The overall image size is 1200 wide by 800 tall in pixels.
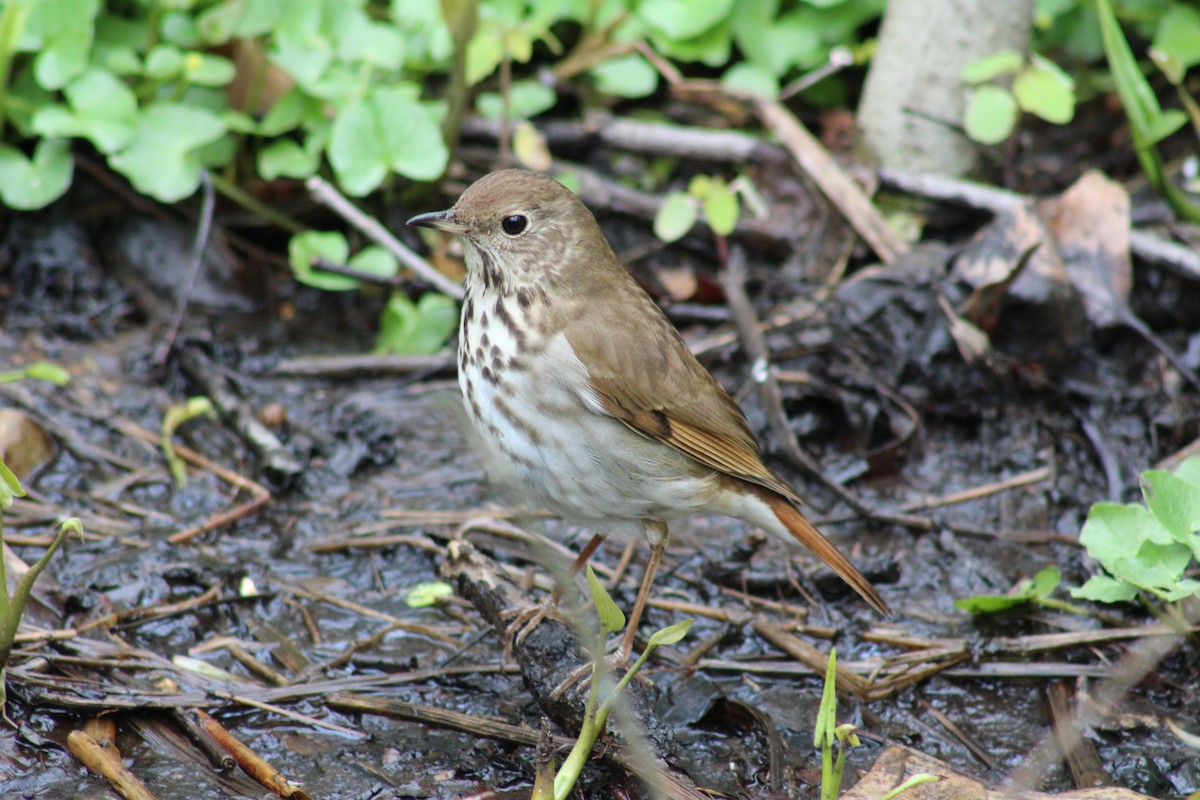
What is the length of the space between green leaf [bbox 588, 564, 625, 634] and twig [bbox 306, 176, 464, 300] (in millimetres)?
2575

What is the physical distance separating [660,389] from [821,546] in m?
0.68

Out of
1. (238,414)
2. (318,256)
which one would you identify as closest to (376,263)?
(318,256)

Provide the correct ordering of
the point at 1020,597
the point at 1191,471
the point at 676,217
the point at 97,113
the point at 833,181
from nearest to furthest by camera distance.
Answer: the point at 1191,471, the point at 1020,597, the point at 97,113, the point at 676,217, the point at 833,181

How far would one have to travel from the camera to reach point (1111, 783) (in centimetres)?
335

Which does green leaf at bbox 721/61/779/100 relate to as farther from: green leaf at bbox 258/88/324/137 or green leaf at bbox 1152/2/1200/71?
green leaf at bbox 258/88/324/137

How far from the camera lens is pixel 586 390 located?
3582 mm

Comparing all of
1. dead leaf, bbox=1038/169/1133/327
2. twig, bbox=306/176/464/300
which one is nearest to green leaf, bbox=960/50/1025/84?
dead leaf, bbox=1038/169/1133/327

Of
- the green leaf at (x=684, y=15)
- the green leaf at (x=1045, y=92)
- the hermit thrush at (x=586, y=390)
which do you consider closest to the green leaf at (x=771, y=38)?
the green leaf at (x=684, y=15)

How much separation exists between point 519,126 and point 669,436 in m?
2.32

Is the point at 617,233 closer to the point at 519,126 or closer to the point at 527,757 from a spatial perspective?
the point at 519,126

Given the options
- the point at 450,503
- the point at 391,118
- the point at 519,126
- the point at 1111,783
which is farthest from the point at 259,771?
the point at 519,126

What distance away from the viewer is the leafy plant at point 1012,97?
5160 millimetres

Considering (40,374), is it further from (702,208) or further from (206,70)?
(702,208)

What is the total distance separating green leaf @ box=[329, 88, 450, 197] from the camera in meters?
5.09
